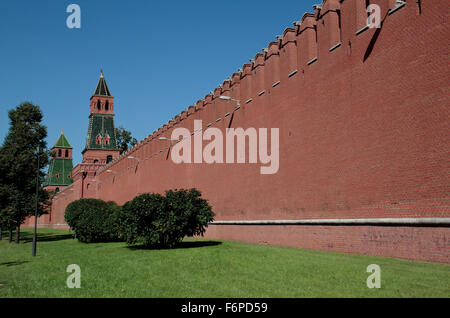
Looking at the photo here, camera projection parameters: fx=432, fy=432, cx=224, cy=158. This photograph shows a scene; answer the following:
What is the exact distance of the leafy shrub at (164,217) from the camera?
51.6 feet

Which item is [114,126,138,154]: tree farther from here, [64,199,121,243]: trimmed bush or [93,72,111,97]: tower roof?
[64,199,121,243]: trimmed bush

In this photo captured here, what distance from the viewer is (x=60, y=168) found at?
98.4m

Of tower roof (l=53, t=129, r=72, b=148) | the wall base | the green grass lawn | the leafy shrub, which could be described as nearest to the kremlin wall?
the wall base

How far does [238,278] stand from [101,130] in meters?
72.8

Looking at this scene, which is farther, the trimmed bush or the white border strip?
the trimmed bush

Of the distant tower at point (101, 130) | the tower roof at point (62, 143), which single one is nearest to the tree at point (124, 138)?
the distant tower at point (101, 130)

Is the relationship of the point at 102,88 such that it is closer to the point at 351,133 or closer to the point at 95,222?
the point at 95,222

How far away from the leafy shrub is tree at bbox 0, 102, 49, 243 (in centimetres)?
1625

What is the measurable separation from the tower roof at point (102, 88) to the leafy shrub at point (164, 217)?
68.6 metres

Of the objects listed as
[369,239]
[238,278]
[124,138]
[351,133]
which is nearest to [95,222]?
[351,133]

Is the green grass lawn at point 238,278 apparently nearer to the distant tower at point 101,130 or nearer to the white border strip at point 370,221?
the white border strip at point 370,221

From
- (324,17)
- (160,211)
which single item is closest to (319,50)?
(324,17)

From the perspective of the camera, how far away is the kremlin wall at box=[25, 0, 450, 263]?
410 inches
